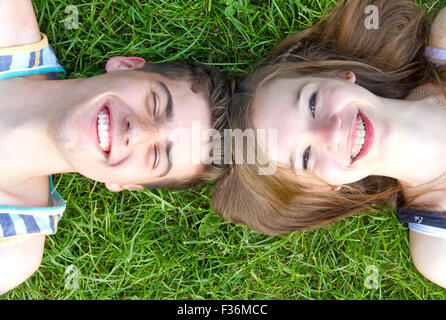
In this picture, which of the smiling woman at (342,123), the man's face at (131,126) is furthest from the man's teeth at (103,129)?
the smiling woman at (342,123)

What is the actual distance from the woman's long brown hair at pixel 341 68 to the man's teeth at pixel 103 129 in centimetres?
Result: 92

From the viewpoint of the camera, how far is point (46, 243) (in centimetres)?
336

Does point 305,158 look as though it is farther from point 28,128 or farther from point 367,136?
point 28,128

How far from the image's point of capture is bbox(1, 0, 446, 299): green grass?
126 inches

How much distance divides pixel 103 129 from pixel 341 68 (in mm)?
1672

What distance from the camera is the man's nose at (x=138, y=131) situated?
2.29 metres

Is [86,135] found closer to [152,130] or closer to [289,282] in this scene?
[152,130]

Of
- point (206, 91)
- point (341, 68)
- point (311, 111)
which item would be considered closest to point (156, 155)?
point (206, 91)

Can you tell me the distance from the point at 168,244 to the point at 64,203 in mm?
875

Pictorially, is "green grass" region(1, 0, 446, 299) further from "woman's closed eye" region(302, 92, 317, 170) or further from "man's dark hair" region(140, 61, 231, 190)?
"woman's closed eye" region(302, 92, 317, 170)

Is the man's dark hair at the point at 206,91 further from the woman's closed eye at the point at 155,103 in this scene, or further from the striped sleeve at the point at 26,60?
the striped sleeve at the point at 26,60

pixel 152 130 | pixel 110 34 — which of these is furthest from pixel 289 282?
pixel 110 34

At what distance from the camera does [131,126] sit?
2293mm

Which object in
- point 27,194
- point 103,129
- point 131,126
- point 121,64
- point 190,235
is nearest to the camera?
point 131,126
